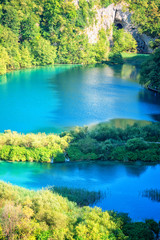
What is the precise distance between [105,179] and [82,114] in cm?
1229

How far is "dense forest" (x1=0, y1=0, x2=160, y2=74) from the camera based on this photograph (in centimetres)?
5654

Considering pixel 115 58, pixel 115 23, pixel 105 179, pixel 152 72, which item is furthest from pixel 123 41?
pixel 105 179

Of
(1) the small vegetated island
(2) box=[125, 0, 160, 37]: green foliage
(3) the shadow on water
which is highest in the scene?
(2) box=[125, 0, 160, 37]: green foliage

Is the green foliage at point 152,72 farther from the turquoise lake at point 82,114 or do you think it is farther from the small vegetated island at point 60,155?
the turquoise lake at point 82,114

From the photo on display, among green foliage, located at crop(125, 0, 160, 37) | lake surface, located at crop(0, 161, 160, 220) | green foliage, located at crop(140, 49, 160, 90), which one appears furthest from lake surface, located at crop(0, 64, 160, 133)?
green foliage, located at crop(125, 0, 160, 37)

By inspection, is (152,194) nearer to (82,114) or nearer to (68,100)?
(82,114)

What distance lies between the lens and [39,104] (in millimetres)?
33438

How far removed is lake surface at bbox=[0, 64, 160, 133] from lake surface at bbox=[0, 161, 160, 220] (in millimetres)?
6152

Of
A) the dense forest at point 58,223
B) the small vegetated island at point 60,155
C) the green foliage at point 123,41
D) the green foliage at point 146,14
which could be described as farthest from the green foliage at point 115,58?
the dense forest at point 58,223

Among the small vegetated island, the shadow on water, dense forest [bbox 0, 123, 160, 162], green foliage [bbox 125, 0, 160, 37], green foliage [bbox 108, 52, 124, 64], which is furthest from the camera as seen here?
green foliage [bbox 125, 0, 160, 37]

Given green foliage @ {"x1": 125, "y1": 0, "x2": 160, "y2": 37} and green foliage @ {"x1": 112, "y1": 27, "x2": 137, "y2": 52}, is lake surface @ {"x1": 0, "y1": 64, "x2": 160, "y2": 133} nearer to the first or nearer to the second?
green foliage @ {"x1": 112, "y1": 27, "x2": 137, "y2": 52}

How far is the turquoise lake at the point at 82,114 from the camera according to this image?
54.8 feet

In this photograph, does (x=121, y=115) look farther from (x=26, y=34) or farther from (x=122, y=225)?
(x=26, y=34)

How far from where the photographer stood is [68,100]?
114ft
